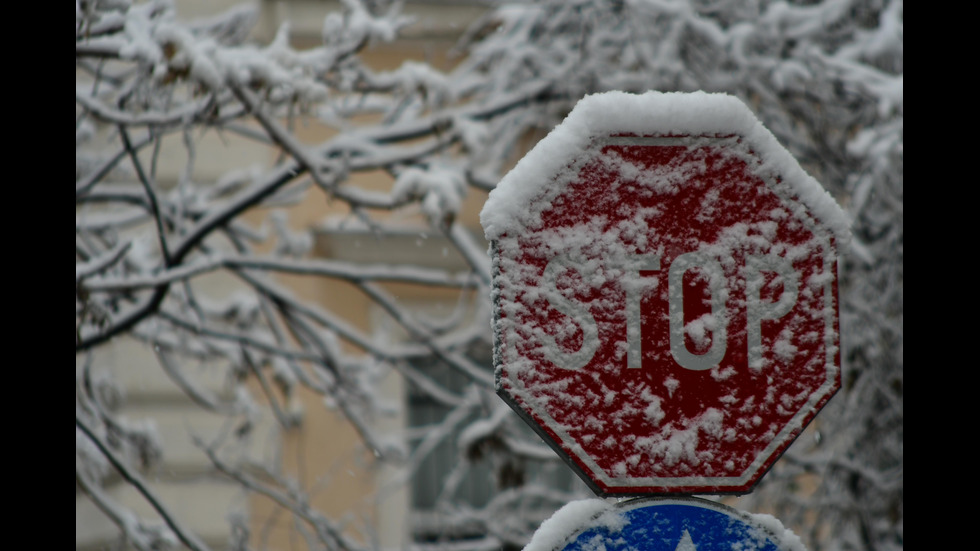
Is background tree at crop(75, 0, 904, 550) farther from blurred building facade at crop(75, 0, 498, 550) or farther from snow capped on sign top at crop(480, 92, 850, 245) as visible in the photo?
snow capped on sign top at crop(480, 92, 850, 245)

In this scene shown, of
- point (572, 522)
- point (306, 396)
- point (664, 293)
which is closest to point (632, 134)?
point (664, 293)

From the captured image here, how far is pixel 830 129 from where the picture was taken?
4.02 metres

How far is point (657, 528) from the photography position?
120cm

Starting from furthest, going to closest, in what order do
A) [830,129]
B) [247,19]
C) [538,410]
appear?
[830,129]
[247,19]
[538,410]

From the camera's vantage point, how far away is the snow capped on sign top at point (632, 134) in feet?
4.03

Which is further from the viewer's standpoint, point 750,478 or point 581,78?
point 581,78

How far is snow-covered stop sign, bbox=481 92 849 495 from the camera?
1220 mm

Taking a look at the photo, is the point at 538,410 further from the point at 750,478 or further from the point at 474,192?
the point at 474,192

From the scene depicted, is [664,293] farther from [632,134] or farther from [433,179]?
[433,179]

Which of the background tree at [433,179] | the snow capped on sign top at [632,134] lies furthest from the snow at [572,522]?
the background tree at [433,179]

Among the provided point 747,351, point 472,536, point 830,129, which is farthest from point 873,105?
point 472,536

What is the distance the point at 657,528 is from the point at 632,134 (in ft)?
1.73

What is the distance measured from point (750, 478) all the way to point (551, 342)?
0.33 metres

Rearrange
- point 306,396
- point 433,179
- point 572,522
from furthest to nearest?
point 306,396, point 433,179, point 572,522
